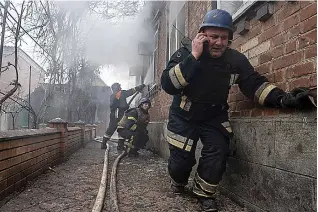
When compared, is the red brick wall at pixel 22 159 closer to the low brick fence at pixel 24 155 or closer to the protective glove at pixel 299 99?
the low brick fence at pixel 24 155

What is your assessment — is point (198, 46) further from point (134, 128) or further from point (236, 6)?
point (134, 128)

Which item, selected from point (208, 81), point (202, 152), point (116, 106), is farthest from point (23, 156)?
point (116, 106)

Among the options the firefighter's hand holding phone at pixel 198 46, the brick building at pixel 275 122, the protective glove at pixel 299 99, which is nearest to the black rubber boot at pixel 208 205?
the brick building at pixel 275 122

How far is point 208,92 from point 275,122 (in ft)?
2.32

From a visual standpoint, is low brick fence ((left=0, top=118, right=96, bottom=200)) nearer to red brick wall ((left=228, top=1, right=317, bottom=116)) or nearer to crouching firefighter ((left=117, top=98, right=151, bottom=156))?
crouching firefighter ((left=117, top=98, right=151, bottom=156))

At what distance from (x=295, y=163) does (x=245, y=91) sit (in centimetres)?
93

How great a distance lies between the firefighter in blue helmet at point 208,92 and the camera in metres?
2.61

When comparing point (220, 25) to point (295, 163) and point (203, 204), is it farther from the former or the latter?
point (203, 204)

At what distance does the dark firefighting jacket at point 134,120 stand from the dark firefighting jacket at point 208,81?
399cm

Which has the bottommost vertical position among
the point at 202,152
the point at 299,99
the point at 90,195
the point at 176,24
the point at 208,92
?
the point at 90,195

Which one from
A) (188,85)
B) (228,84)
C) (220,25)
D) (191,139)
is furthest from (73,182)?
(220,25)

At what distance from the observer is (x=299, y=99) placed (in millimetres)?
1953

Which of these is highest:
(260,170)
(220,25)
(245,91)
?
(220,25)

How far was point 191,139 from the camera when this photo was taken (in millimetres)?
2914
